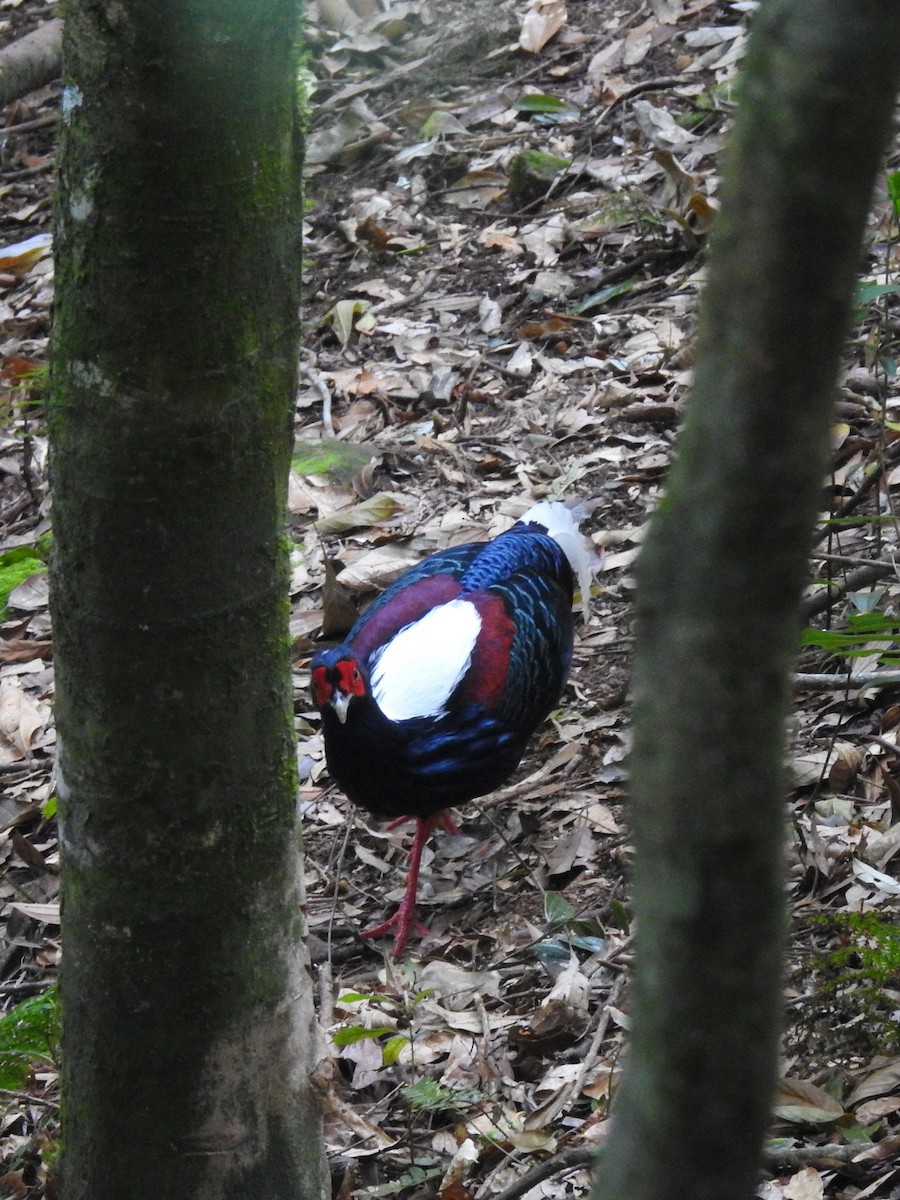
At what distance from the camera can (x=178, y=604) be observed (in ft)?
6.01

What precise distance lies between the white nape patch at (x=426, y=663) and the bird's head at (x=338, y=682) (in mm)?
137

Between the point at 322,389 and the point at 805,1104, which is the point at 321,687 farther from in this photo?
the point at 322,389

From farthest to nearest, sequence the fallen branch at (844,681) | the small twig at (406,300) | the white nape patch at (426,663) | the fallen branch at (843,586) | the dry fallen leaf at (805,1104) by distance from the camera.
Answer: the small twig at (406,300)
the white nape patch at (426,663)
the fallen branch at (843,586)
the fallen branch at (844,681)
the dry fallen leaf at (805,1104)

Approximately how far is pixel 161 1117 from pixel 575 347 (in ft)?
14.1

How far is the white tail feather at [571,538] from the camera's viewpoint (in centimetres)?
455

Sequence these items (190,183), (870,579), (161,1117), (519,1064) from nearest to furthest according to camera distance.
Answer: (190,183)
(161,1117)
(519,1064)
(870,579)

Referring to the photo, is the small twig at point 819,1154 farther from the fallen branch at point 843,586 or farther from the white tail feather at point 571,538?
the white tail feather at point 571,538

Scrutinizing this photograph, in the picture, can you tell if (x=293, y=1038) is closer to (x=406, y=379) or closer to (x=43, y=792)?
(x=43, y=792)

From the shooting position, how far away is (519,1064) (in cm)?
298

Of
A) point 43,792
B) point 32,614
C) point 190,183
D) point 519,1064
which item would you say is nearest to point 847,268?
point 190,183

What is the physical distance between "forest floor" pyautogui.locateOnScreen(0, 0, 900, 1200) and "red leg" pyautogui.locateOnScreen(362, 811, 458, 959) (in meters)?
0.05

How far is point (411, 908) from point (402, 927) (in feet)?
0.24

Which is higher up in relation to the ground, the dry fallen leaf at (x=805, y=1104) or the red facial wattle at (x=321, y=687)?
the red facial wattle at (x=321, y=687)

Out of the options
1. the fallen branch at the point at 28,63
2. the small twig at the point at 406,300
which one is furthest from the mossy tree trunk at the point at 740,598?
the fallen branch at the point at 28,63
